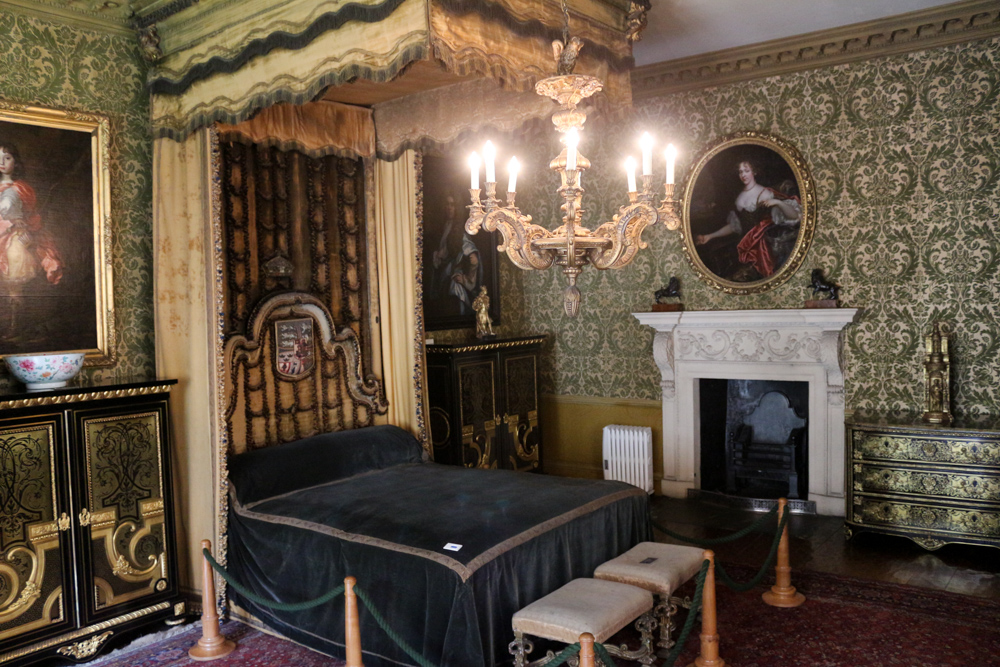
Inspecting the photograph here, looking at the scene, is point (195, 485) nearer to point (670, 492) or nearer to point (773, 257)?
point (670, 492)

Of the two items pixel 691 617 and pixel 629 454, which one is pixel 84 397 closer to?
pixel 691 617

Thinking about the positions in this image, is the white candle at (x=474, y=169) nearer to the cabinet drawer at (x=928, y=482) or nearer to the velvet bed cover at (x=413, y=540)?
the velvet bed cover at (x=413, y=540)

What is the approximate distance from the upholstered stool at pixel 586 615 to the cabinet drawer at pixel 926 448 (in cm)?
280

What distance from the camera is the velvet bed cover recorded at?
3.72 meters

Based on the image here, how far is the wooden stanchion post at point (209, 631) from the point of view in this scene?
4.32m

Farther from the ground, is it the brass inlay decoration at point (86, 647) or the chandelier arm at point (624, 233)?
the chandelier arm at point (624, 233)

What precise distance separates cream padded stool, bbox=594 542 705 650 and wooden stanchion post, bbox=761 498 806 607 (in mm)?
816

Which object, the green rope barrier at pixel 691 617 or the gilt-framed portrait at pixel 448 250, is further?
the gilt-framed portrait at pixel 448 250

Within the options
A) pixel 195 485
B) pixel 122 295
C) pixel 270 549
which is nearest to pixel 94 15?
pixel 122 295

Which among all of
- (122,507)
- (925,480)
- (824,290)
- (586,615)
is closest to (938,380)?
(925,480)

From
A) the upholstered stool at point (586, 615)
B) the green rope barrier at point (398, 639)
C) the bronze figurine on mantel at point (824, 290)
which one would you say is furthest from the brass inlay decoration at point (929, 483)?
the green rope barrier at point (398, 639)

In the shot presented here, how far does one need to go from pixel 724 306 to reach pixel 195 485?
180 inches

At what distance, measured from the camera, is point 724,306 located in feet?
22.8

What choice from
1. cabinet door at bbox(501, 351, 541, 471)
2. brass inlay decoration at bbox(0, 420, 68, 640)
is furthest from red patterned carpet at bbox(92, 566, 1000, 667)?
cabinet door at bbox(501, 351, 541, 471)
